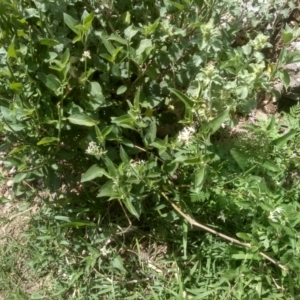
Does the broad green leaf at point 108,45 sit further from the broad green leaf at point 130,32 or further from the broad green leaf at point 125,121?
the broad green leaf at point 125,121

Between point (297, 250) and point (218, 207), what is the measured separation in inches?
17.1

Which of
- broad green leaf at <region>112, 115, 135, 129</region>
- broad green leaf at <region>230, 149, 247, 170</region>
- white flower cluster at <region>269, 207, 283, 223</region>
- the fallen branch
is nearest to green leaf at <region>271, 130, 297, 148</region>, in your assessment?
broad green leaf at <region>230, 149, 247, 170</region>

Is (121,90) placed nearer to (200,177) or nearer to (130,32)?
(130,32)

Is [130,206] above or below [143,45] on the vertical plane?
below

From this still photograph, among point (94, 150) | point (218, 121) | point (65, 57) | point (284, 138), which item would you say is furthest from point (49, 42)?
point (284, 138)

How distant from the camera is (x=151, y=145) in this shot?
2143 mm

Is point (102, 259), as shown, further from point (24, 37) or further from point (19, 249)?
point (24, 37)

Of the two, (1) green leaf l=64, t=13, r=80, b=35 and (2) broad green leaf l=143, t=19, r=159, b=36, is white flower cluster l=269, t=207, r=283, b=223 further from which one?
(1) green leaf l=64, t=13, r=80, b=35

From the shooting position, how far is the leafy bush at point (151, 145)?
1.98 m

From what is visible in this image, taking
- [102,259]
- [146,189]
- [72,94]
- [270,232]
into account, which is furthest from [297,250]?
[72,94]

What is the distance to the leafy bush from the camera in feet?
6.51

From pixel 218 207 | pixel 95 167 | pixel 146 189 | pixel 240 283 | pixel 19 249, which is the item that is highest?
pixel 95 167

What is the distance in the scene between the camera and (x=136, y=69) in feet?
7.27

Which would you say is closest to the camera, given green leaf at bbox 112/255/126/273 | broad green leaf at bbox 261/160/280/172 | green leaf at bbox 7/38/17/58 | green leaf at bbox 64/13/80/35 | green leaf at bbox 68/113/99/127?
green leaf at bbox 7/38/17/58
